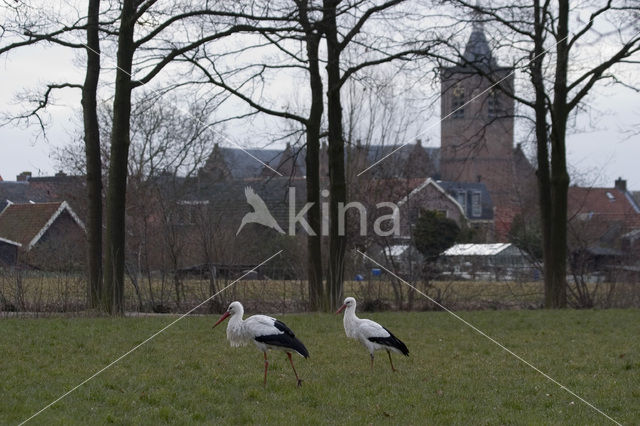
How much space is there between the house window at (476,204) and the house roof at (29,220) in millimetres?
35523

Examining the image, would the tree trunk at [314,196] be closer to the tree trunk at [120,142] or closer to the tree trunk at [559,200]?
the tree trunk at [120,142]

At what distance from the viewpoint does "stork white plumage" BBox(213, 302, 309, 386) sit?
27.8 ft

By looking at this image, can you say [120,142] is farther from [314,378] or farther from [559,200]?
[559,200]

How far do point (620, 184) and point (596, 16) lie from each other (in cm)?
4808

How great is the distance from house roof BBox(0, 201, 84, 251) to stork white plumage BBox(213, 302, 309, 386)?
59.7ft

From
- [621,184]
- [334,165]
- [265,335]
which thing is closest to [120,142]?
[334,165]

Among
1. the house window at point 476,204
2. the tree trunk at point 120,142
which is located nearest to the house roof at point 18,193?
the tree trunk at point 120,142

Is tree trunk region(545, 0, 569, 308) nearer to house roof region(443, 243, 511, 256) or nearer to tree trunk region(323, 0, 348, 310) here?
tree trunk region(323, 0, 348, 310)

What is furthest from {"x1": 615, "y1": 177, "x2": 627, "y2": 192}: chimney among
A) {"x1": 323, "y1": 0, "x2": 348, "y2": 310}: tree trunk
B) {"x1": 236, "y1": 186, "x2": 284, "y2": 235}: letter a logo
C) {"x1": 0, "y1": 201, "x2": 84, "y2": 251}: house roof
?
{"x1": 323, "y1": 0, "x2": 348, "y2": 310}: tree trunk

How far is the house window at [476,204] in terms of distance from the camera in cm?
5908

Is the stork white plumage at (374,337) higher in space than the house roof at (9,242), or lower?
lower

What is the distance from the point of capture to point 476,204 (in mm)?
60562

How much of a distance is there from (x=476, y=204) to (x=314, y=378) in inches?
2091

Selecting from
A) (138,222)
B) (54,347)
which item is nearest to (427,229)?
(138,222)
